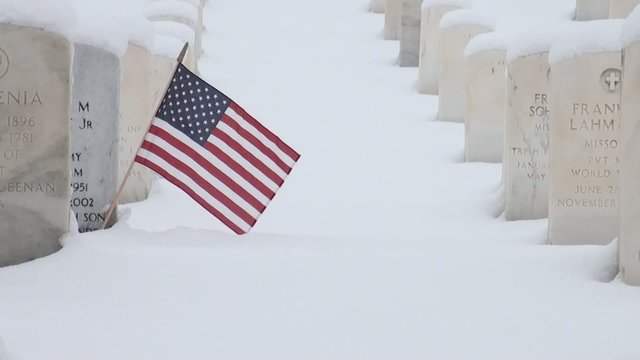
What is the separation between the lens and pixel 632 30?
7352 mm

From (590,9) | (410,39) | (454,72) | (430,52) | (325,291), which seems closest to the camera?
Result: (325,291)

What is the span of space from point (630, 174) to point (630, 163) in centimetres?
5

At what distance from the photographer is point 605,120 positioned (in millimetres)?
10047

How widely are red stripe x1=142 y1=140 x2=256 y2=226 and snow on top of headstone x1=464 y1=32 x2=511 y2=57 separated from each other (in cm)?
575

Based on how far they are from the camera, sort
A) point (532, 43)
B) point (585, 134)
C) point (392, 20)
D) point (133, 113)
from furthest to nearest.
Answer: point (392, 20)
point (133, 113)
point (532, 43)
point (585, 134)

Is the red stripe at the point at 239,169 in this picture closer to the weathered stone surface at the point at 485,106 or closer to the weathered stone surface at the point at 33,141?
the weathered stone surface at the point at 33,141

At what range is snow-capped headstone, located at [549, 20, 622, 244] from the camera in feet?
32.5

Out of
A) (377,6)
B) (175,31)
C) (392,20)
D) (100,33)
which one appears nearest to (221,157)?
(100,33)

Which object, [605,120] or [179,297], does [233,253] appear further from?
[605,120]

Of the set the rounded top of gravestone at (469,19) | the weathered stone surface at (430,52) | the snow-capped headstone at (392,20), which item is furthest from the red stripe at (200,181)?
the snow-capped headstone at (392,20)

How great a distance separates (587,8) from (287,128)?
6191 mm

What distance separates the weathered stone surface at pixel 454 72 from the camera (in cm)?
1716

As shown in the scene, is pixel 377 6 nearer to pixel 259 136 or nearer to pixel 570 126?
pixel 570 126

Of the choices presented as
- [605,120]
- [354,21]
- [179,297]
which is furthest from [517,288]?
[354,21]
